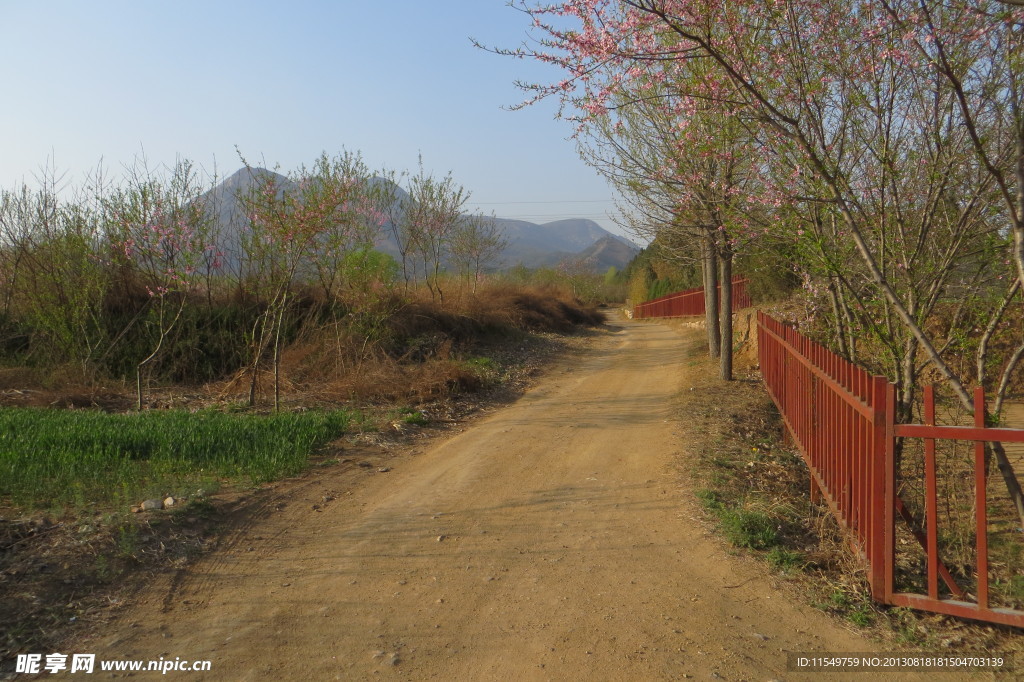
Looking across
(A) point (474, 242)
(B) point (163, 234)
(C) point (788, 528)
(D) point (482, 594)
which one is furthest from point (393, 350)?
(A) point (474, 242)

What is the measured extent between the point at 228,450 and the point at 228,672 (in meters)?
4.05

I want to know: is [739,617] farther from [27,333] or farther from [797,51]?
[27,333]

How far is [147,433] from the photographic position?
751 cm

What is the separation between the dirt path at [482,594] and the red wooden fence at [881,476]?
20.0 inches

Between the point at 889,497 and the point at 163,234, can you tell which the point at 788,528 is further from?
the point at 163,234

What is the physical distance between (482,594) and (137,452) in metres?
4.58

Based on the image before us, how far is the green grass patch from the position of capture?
18.7 ft

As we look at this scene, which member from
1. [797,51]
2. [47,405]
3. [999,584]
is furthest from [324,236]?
[999,584]

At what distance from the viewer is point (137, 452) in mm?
7047

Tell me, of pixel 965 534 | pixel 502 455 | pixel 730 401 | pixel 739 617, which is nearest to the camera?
pixel 739 617

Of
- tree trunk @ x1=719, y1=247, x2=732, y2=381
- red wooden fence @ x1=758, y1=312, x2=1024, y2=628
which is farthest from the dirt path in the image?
tree trunk @ x1=719, y1=247, x2=732, y2=381

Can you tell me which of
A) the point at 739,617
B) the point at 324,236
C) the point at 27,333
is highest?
the point at 324,236

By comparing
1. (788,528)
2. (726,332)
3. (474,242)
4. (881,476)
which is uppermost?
(474,242)

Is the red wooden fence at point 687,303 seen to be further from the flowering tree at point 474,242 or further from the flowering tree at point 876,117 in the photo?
the flowering tree at point 876,117
